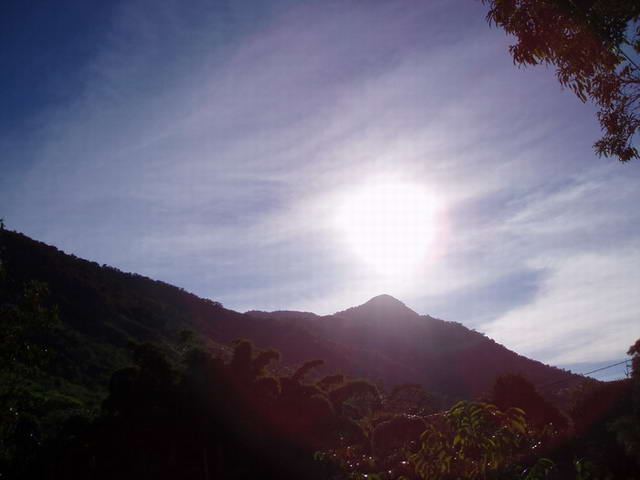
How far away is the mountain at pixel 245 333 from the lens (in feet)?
115

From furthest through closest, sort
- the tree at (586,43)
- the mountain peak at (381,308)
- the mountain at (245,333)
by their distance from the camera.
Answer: the mountain peak at (381,308) < the mountain at (245,333) < the tree at (586,43)

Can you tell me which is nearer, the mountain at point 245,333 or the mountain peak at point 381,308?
the mountain at point 245,333

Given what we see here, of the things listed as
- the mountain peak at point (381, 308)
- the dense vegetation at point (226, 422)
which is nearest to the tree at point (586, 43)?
the dense vegetation at point (226, 422)

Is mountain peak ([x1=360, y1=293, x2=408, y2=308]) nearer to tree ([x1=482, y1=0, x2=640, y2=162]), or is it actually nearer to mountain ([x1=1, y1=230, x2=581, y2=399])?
mountain ([x1=1, y1=230, x2=581, y2=399])

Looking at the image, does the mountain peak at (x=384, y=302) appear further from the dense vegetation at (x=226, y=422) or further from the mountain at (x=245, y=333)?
the dense vegetation at (x=226, y=422)

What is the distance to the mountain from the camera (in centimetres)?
3514

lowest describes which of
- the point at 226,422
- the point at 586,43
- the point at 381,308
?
the point at 226,422

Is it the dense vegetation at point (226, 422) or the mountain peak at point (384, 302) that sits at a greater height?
the mountain peak at point (384, 302)

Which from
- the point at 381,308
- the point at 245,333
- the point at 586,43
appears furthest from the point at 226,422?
the point at 381,308

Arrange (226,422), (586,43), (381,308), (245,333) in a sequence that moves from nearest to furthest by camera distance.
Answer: (586,43) < (226,422) < (245,333) < (381,308)

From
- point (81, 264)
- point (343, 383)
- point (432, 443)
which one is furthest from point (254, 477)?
point (81, 264)

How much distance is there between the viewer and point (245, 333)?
59.6 m

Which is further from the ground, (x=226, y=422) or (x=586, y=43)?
(x=586, y=43)

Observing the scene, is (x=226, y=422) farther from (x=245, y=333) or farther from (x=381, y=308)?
(x=381, y=308)
